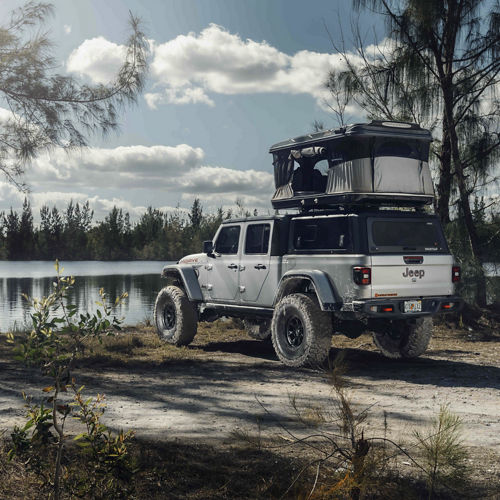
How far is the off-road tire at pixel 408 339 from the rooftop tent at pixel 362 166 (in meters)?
1.87

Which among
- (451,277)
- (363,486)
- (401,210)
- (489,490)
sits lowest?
(489,490)

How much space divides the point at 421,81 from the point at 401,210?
Result: 230 inches

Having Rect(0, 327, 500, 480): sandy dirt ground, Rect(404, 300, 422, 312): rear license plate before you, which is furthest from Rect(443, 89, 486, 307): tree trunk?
Rect(404, 300, 422, 312): rear license plate

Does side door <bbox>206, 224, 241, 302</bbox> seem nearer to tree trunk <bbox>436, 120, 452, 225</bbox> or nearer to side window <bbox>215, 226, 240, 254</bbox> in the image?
side window <bbox>215, 226, 240, 254</bbox>

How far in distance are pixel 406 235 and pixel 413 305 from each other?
39.8 inches

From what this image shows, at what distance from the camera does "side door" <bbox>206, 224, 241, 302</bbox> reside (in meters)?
11.2

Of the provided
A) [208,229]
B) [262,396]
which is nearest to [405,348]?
[262,396]

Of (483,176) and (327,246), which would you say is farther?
(483,176)

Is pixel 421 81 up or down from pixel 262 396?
up

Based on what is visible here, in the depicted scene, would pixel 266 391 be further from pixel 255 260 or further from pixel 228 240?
pixel 228 240

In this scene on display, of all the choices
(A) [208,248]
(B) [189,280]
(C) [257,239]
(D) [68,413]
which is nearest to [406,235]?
(C) [257,239]

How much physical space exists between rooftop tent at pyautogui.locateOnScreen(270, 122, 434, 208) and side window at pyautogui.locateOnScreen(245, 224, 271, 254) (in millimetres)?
544

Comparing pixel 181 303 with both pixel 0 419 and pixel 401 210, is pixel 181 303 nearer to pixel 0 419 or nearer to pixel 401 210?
pixel 401 210

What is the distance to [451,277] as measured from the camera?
Result: 977 cm
